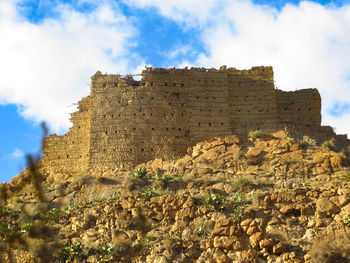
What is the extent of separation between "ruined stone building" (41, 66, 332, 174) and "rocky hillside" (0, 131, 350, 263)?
0.84 meters

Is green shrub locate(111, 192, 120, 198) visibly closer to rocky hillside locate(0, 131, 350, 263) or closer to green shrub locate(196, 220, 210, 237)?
rocky hillside locate(0, 131, 350, 263)

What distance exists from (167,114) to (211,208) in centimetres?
631

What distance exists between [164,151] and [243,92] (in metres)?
4.80

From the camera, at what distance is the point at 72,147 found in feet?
80.2

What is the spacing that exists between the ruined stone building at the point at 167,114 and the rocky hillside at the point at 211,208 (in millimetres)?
845

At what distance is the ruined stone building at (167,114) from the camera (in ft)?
77.0

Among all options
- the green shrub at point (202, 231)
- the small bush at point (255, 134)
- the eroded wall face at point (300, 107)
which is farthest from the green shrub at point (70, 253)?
the eroded wall face at point (300, 107)

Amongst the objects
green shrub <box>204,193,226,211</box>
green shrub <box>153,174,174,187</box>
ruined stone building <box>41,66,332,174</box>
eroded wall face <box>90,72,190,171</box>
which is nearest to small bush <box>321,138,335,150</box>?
ruined stone building <box>41,66,332,174</box>

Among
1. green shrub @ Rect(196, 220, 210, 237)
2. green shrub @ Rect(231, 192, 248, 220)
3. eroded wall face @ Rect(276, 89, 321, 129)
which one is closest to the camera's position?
green shrub @ Rect(196, 220, 210, 237)

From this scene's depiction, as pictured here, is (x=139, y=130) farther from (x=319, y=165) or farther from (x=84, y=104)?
(x=319, y=165)

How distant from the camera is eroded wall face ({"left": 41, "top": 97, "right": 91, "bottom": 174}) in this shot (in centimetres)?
2405

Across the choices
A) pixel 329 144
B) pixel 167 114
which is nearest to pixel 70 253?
pixel 167 114

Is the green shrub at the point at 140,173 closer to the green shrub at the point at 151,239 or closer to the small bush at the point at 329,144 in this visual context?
the green shrub at the point at 151,239

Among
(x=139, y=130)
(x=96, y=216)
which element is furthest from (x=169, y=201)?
(x=139, y=130)
